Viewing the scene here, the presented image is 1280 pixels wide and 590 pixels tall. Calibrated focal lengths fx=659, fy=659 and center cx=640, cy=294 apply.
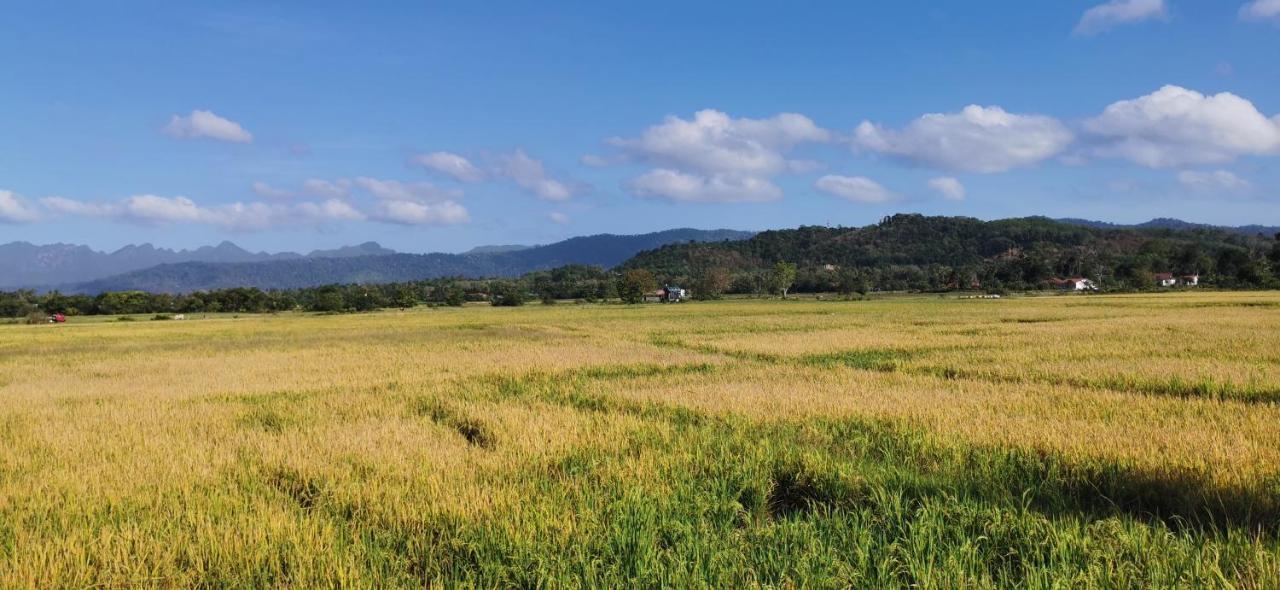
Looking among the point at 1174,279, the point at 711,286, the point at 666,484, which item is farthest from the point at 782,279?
the point at 666,484

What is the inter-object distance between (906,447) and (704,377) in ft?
27.5

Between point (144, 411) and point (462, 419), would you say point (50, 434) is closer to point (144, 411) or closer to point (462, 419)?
point (144, 411)

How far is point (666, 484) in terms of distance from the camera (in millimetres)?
6543

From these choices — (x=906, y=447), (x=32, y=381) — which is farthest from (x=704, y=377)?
(x=32, y=381)

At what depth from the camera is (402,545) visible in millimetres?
5219

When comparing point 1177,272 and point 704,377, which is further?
point 1177,272

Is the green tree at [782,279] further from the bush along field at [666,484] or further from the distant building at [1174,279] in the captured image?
the bush along field at [666,484]

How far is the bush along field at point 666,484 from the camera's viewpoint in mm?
4535

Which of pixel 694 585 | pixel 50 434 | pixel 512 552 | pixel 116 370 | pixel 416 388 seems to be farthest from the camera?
pixel 116 370

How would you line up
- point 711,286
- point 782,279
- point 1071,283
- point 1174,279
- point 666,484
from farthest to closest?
point 1174,279 → point 711,286 → point 782,279 → point 1071,283 → point 666,484

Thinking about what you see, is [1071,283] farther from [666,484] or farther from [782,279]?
[666,484]

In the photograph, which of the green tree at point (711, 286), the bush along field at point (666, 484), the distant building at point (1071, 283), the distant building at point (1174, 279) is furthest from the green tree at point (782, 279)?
the bush along field at point (666, 484)

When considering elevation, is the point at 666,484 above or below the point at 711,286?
below

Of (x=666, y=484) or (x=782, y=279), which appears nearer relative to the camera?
(x=666, y=484)
